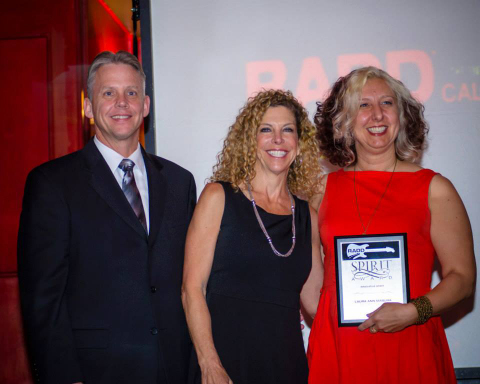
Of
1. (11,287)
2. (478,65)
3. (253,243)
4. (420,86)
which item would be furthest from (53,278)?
(478,65)

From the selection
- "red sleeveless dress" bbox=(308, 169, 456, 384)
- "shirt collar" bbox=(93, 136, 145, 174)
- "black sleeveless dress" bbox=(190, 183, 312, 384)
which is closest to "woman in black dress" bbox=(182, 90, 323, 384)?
"black sleeveless dress" bbox=(190, 183, 312, 384)

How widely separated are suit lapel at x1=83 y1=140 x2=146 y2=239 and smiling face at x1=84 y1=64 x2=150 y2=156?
150mm

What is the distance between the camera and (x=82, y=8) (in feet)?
12.8

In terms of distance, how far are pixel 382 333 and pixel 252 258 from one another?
26.3 inches

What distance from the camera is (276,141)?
90.3 inches

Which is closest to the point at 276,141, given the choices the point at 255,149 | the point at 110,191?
the point at 255,149

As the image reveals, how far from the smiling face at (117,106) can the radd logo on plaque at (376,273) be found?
1.12m

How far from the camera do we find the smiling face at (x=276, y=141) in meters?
2.30

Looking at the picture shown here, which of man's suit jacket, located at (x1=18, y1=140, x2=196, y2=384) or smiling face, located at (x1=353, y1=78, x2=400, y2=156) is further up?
smiling face, located at (x1=353, y1=78, x2=400, y2=156)

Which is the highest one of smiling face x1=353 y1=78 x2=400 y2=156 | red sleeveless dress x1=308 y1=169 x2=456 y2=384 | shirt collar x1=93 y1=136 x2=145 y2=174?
smiling face x1=353 y1=78 x2=400 y2=156

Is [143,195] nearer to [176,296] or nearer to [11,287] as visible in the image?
[176,296]

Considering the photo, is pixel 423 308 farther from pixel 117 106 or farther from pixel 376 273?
pixel 117 106

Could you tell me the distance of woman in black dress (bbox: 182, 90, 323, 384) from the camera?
2.06 metres

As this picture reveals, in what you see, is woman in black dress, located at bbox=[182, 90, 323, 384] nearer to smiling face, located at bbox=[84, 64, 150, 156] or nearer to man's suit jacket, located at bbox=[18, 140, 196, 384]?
man's suit jacket, located at bbox=[18, 140, 196, 384]
